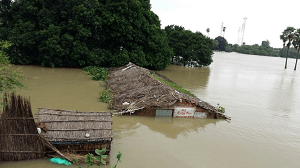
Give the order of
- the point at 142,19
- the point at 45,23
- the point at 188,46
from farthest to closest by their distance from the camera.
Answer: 1. the point at 188,46
2. the point at 142,19
3. the point at 45,23

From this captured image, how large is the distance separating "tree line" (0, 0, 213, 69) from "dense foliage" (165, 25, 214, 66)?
27.9 feet

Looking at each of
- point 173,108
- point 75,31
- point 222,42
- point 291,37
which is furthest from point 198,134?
point 222,42

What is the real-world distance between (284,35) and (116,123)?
1643 inches

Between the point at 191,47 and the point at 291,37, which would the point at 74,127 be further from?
the point at 291,37

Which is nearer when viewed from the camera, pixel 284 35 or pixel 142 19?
pixel 142 19

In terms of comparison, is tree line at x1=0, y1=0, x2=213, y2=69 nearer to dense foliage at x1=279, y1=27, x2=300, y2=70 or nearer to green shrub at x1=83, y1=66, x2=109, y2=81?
green shrub at x1=83, y1=66, x2=109, y2=81

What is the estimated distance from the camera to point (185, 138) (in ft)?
25.9

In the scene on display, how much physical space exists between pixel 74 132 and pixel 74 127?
0.19 meters

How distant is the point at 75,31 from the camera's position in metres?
19.7

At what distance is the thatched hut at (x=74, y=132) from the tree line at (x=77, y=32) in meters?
14.2

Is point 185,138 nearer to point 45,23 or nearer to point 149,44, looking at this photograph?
point 149,44

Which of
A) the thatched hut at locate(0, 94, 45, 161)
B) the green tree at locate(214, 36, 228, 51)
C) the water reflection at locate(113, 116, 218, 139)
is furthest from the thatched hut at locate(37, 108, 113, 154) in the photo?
the green tree at locate(214, 36, 228, 51)

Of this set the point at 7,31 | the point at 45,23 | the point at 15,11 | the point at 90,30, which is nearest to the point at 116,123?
the point at 90,30

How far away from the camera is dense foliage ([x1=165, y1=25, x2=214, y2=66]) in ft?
96.7
